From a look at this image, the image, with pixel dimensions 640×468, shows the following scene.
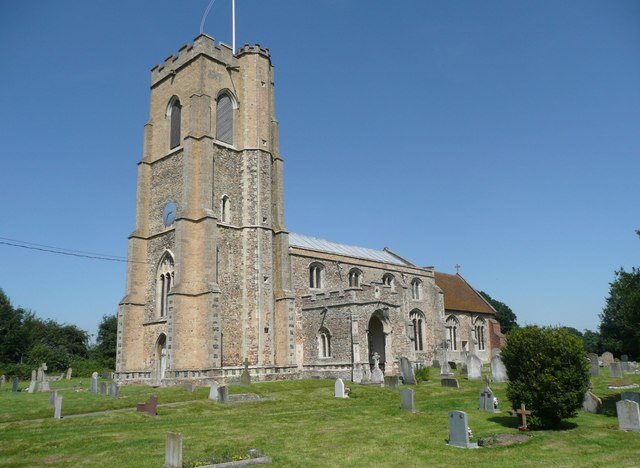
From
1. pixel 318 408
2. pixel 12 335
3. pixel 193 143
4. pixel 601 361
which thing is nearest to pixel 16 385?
pixel 193 143

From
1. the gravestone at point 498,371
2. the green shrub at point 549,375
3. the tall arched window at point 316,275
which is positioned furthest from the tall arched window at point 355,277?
the green shrub at point 549,375

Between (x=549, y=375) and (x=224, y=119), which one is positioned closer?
(x=549, y=375)

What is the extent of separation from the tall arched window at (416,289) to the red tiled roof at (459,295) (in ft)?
12.3

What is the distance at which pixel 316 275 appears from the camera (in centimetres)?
3450

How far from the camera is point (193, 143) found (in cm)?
2947

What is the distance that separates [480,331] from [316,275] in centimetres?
2075

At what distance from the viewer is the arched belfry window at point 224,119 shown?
105 feet

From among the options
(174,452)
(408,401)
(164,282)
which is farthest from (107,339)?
(174,452)

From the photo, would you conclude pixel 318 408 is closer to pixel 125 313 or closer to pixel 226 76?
pixel 125 313

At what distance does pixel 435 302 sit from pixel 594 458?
103 ft

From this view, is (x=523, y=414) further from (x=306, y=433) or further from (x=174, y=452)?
(x=174, y=452)

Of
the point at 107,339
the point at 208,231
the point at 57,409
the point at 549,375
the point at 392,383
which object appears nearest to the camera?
the point at 549,375

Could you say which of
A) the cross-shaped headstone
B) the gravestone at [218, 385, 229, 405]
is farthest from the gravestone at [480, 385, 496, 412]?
the gravestone at [218, 385, 229, 405]

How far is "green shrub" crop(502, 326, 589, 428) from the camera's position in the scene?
521 inches
